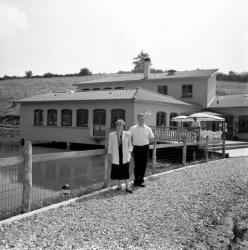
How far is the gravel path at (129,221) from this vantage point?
165 inches

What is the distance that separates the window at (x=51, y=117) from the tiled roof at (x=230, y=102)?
13.4 meters

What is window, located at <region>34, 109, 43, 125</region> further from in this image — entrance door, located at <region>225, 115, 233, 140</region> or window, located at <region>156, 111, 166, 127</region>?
entrance door, located at <region>225, 115, 233, 140</region>

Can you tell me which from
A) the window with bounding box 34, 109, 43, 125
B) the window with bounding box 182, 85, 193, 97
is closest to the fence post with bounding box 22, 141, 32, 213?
the window with bounding box 34, 109, 43, 125

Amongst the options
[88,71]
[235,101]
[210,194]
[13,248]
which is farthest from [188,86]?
[88,71]

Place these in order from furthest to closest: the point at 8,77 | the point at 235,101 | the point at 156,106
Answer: the point at 8,77, the point at 235,101, the point at 156,106

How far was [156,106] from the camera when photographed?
76.2ft

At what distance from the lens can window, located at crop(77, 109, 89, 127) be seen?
24.1 meters

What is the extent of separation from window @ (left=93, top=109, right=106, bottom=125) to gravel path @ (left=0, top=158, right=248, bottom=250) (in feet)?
51.1

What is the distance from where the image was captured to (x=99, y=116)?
23.4 m

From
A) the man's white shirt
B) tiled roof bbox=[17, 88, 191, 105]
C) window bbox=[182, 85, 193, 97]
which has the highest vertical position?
window bbox=[182, 85, 193, 97]

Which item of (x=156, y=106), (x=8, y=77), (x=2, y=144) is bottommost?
(x=2, y=144)

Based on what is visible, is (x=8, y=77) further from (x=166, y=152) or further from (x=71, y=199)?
(x=71, y=199)

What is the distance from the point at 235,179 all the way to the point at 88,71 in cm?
7998

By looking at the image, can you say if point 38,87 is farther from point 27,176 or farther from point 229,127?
point 27,176
